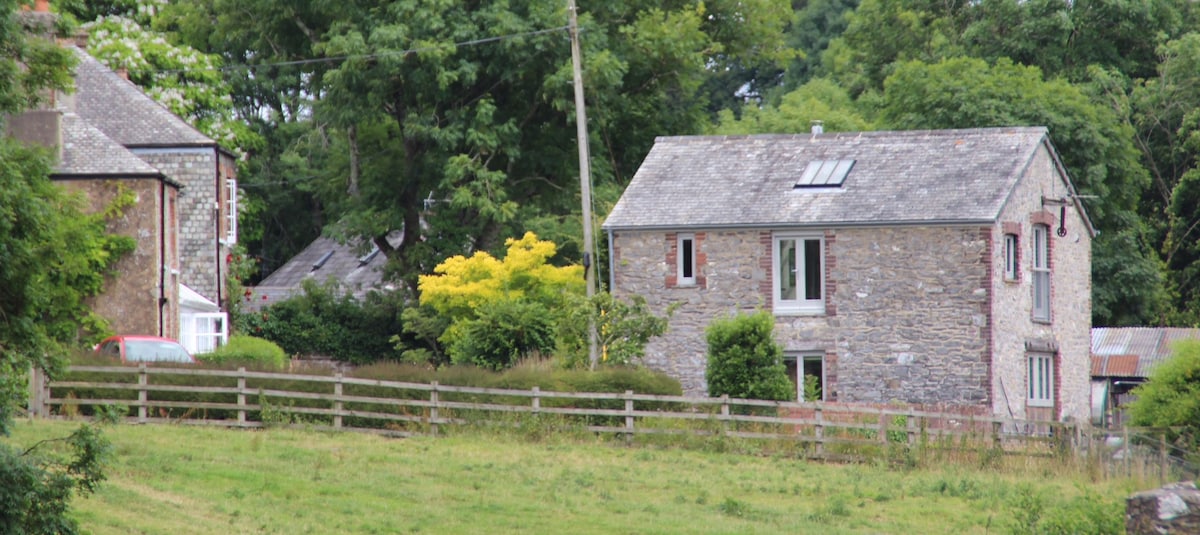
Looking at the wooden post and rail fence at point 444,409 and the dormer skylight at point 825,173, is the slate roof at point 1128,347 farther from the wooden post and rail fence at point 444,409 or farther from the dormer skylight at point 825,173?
the wooden post and rail fence at point 444,409

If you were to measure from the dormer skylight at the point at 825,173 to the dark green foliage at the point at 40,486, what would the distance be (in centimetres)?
2201

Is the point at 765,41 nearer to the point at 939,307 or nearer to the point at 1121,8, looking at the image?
the point at 1121,8

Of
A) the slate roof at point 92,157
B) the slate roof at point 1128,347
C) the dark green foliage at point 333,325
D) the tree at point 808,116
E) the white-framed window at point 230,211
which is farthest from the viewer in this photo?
the tree at point 808,116

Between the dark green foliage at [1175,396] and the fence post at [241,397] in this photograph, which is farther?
the fence post at [241,397]

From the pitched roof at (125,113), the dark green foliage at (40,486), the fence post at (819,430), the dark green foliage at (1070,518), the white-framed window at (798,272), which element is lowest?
the dark green foliage at (1070,518)

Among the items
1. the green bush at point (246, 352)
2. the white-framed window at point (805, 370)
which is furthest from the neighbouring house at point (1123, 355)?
the green bush at point (246, 352)

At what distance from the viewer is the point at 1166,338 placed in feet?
160

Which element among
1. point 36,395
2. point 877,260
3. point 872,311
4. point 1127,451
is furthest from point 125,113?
point 1127,451

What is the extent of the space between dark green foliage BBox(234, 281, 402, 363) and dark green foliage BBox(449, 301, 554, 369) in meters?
14.4

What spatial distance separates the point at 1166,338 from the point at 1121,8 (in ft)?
38.7

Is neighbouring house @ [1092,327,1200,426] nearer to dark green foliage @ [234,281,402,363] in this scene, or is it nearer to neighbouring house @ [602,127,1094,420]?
neighbouring house @ [602,127,1094,420]

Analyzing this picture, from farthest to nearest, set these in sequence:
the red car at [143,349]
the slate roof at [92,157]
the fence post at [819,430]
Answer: the slate roof at [92,157] → the red car at [143,349] → the fence post at [819,430]

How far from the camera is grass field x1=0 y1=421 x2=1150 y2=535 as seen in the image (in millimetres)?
20094

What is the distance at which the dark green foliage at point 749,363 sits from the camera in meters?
30.3
